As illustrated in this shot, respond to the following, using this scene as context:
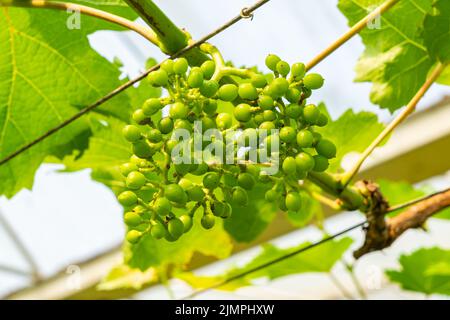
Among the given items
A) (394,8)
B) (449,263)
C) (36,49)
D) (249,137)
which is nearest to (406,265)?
(449,263)

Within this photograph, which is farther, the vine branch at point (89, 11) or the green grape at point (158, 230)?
the vine branch at point (89, 11)

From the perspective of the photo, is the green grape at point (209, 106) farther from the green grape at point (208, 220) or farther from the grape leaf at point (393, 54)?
the grape leaf at point (393, 54)

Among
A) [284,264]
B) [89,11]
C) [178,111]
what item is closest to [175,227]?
[178,111]

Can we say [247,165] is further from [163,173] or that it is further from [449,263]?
[449,263]

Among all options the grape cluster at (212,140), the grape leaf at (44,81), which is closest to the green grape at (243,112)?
the grape cluster at (212,140)

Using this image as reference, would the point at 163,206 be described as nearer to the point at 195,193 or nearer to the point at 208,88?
the point at 195,193

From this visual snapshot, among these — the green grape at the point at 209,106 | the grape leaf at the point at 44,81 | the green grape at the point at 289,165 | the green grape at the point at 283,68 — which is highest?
the grape leaf at the point at 44,81
